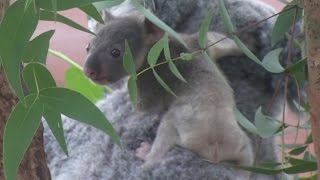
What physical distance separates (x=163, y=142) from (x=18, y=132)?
0.55 meters

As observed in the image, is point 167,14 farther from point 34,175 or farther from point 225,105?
point 34,175

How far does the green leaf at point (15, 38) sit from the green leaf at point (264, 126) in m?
0.29

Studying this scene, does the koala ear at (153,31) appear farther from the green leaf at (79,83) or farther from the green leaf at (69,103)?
the green leaf at (69,103)

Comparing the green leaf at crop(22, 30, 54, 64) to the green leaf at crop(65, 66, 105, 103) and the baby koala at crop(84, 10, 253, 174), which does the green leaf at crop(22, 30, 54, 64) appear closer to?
the baby koala at crop(84, 10, 253, 174)

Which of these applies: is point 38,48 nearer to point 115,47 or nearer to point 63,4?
point 63,4

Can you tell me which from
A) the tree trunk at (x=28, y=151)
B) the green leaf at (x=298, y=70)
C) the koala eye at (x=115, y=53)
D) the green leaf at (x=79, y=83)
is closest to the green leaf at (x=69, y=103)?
the tree trunk at (x=28, y=151)

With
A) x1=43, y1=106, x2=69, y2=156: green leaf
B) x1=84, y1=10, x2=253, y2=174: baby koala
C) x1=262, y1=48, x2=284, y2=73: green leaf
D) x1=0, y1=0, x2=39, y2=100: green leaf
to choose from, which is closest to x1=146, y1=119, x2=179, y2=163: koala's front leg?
x1=84, y1=10, x2=253, y2=174: baby koala

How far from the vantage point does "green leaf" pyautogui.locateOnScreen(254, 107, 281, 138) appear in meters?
0.73

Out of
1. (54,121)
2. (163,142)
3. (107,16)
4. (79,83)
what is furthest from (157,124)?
(54,121)

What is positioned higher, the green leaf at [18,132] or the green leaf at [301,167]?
the green leaf at [18,132]

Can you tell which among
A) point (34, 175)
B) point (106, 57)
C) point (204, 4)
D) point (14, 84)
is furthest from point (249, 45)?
point (14, 84)

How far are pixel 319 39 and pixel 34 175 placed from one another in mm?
328

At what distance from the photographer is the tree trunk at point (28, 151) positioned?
700mm

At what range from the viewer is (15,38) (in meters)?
0.54
